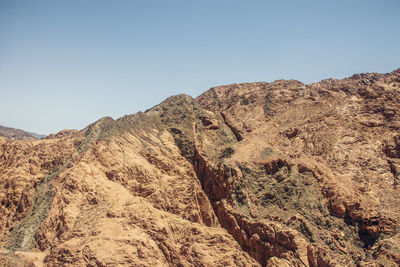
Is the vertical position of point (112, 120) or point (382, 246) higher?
point (112, 120)

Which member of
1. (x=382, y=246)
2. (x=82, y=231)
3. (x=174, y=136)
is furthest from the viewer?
(x=174, y=136)

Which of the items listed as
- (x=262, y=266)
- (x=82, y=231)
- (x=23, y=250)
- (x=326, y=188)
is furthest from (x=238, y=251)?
(x=23, y=250)

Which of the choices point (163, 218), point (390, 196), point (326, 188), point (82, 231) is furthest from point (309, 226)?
point (82, 231)

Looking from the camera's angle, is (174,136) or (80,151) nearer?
(80,151)

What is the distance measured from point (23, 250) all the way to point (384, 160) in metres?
23.5

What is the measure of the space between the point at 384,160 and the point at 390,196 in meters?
3.43

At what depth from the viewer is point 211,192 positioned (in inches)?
826

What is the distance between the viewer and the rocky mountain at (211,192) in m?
15.5

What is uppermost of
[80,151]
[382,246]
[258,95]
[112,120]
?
[258,95]

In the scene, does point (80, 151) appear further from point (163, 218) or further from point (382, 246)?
point (382, 246)

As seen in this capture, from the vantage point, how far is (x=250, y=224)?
1745cm

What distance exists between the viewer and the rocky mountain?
15484mm

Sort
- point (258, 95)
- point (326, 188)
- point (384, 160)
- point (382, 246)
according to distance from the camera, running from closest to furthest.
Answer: point (382, 246)
point (326, 188)
point (384, 160)
point (258, 95)

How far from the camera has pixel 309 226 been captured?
16.4m
